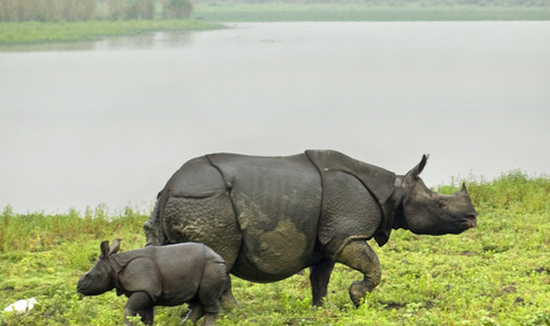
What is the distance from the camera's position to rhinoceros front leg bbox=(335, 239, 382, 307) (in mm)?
7492

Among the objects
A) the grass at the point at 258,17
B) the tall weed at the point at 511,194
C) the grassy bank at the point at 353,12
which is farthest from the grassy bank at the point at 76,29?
the tall weed at the point at 511,194

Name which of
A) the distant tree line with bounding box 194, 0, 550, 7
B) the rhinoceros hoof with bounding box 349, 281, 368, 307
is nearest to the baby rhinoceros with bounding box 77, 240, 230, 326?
the rhinoceros hoof with bounding box 349, 281, 368, 307

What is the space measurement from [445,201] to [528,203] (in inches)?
193

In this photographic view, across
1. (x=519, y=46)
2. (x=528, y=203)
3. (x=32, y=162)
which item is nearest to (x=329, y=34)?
(x=519, y=46)

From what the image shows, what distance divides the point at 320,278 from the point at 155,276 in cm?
196

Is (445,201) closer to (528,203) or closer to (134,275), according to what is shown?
(134,275)

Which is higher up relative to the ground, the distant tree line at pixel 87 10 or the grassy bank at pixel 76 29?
the distant tree line at pixel 87 10

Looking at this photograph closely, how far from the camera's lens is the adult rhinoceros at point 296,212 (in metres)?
7.16

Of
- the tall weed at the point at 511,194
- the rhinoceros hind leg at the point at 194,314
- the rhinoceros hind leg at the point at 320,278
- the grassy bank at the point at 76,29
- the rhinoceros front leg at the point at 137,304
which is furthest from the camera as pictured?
the grassy bank at the point at 76,29

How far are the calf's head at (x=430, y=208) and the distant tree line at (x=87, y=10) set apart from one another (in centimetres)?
2592

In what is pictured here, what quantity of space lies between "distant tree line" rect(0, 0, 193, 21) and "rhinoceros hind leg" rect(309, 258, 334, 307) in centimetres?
2562

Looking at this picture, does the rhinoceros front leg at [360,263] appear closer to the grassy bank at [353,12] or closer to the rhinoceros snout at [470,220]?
the rhinoceros snout at [470,220]

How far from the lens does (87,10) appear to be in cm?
3384

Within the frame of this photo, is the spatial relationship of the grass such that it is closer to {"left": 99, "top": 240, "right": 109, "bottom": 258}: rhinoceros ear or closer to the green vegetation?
the green vegetation
